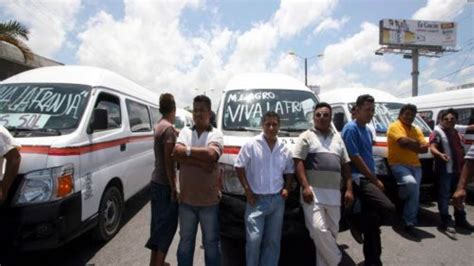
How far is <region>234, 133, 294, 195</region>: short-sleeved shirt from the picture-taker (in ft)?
10.1

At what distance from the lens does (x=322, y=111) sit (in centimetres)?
331

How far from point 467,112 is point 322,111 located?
19.3 feet

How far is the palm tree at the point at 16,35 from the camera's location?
39.1 feet

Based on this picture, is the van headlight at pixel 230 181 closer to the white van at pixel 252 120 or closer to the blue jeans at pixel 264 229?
the white van at pixel 252 120

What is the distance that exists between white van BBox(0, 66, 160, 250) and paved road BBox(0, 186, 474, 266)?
28 cm

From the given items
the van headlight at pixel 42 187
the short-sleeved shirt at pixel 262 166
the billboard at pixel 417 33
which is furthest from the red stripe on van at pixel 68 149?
the billboard at pixel 417 33

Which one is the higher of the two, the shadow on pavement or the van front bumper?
the van front bumper

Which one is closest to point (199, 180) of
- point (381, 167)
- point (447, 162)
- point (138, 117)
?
point (138, 117)

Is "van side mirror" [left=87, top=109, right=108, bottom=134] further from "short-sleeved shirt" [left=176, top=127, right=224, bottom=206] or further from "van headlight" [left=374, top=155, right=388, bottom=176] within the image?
"van headlight" [left=374, top=155, right=388, bottom=176]

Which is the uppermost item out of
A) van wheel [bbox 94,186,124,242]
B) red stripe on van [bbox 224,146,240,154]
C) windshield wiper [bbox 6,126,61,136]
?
windshield wiper [bbox 6,126,61,136]

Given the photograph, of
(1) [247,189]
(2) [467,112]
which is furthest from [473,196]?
(1) [247,189]

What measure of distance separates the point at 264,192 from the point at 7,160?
8.20 feet

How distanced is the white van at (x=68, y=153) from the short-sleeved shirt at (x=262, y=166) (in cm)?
192

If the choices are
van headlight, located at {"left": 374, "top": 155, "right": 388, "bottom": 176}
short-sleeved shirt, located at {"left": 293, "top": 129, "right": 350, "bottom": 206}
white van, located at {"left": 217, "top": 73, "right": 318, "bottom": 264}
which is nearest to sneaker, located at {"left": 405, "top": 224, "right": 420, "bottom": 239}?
van headlight, located at {"left": 374, "top": 155, "right": 388, "bottom": 176}
